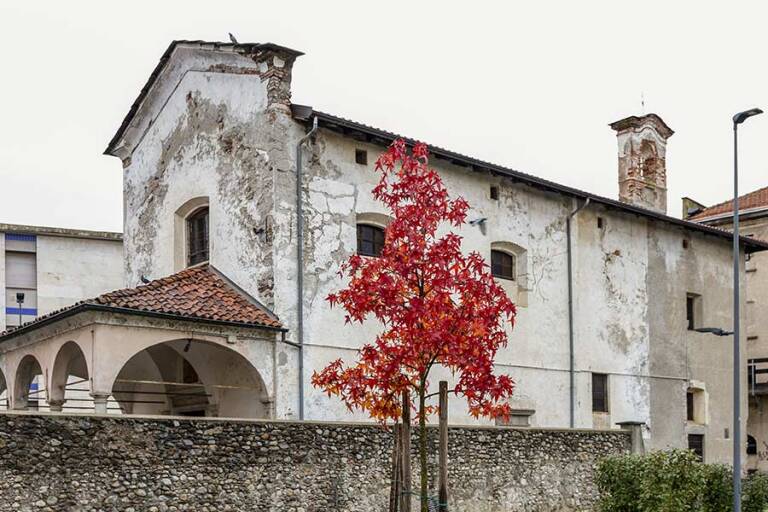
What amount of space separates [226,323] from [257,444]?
142 inches

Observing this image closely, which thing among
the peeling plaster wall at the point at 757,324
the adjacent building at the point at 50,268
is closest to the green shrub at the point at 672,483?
the peeling plaster wall at the point at 757,324

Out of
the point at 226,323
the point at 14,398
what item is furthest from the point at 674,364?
the point at 14,398

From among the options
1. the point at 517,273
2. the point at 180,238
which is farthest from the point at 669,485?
the point at 180,238

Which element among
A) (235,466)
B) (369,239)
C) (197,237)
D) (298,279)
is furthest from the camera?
(197,237)

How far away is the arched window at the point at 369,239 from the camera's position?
874 inches

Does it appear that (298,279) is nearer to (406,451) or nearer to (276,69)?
(276,69)

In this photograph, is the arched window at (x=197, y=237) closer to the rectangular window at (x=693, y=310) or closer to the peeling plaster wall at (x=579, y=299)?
the peeling plaster wall at (x=579, y=299)

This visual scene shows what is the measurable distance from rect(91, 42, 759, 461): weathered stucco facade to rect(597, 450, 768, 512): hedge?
5.00m

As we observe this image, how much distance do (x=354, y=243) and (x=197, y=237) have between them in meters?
4.13

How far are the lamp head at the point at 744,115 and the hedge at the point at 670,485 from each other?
240 inches

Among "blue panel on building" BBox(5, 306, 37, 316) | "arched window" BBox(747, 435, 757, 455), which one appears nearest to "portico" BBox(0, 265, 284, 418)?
"blue panel on building" BBox(5, 306, 37, 316)

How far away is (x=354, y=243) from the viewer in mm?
21844

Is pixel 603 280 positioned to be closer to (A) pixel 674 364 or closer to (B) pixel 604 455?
(A) pixel 674 364

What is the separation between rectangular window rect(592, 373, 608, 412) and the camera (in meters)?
26.9
